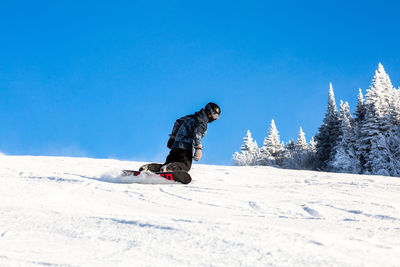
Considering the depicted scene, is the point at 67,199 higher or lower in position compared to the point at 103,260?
higher

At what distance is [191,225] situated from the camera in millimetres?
2787

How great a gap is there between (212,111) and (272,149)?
42236mm

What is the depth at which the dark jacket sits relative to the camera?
602 cm

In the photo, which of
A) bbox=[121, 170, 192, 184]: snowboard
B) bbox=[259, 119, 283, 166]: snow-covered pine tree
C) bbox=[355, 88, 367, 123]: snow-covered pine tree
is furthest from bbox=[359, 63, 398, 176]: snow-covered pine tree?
bbox=[121, 170, 192, 184]: snowboard

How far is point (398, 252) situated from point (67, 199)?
11.2 ft

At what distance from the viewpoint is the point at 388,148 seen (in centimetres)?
3173

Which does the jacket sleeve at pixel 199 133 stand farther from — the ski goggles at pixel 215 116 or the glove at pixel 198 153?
the ski goggles at pixel 215 116

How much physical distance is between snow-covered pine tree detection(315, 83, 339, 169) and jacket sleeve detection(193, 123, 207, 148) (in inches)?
1465

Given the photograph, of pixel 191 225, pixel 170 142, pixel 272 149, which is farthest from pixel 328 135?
pixel 191 225

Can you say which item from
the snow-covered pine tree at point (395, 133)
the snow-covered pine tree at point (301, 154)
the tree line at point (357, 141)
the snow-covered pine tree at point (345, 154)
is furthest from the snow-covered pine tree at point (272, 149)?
the snow-covered pine tree at point (395, 133)

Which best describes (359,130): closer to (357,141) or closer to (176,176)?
(357,141)

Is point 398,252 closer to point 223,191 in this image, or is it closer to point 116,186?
point 223,191

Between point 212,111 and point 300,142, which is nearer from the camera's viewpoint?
point 212,111

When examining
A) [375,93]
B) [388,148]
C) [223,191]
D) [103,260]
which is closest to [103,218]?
[103,260]
